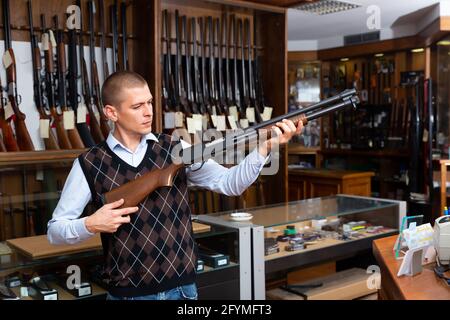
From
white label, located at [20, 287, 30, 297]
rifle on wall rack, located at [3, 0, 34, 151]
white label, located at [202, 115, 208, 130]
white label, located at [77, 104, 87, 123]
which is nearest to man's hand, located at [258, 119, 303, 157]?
white label, located at [20, 287, 30, 297]

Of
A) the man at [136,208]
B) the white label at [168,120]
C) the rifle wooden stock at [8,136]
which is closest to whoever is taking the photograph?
the man at [136,208]

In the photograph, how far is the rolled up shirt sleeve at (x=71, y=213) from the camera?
5.84 feet

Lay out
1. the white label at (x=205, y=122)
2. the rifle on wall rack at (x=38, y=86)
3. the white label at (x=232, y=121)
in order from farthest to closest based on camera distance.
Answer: the white label at (x=232, y=121) → the white label at (x=205, y=122) → the rifle on wall rack at (x=38, y=86)

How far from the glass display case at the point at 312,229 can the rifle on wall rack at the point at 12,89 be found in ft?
4.46

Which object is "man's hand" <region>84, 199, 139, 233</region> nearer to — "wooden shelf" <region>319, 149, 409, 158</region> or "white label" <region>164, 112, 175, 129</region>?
"white label" <region>164, 112, 175, 129</region>

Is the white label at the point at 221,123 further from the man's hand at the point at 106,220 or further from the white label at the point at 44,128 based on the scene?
the man's hand at the point at 106,220

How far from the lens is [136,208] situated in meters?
1.80

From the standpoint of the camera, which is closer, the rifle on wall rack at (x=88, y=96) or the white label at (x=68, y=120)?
the white label at (x=68, y=120)

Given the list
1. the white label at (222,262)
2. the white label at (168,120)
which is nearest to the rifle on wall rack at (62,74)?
the white label at (168,120)

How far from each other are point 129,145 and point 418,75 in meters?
5.82

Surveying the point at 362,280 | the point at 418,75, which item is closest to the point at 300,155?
the point at 418,75

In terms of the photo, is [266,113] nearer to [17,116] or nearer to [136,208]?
[17,116]

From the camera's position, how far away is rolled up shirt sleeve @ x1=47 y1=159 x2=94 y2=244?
70.1 inches

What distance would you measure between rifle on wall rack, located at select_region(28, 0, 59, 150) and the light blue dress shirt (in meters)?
1.90
